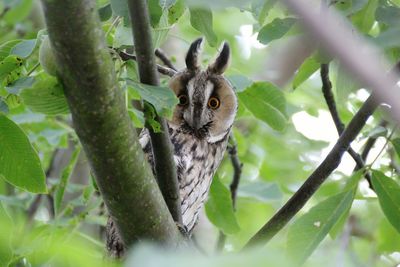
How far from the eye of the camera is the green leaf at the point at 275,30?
1843 millimetres

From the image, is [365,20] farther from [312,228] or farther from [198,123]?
[198,123]

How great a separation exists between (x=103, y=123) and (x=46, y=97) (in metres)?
0.14

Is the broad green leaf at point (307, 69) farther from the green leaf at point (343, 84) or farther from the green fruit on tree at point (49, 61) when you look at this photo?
the green fruit on tree at point (49, 61)

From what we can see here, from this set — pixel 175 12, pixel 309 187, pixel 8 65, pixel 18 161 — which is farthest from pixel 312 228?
pixel 8 65

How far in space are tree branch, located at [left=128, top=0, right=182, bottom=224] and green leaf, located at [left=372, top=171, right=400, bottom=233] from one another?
0.55 metres

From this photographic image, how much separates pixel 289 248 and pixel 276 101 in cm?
69

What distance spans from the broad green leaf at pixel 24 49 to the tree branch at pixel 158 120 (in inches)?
12.1

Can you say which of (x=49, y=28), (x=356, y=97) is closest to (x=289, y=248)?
(x=49, y=28)

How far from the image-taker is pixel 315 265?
717mm

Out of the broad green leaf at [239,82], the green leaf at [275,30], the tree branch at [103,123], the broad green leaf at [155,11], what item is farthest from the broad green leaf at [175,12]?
the broad green leaf at [239,82]

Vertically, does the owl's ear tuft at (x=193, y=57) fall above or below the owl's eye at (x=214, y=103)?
above

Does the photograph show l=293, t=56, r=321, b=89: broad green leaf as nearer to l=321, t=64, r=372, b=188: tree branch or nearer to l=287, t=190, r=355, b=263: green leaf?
l=321, t=64, r=372, b=188: tree branch

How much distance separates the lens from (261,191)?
3.02 meters

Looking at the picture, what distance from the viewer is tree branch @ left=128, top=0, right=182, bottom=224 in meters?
1.43
